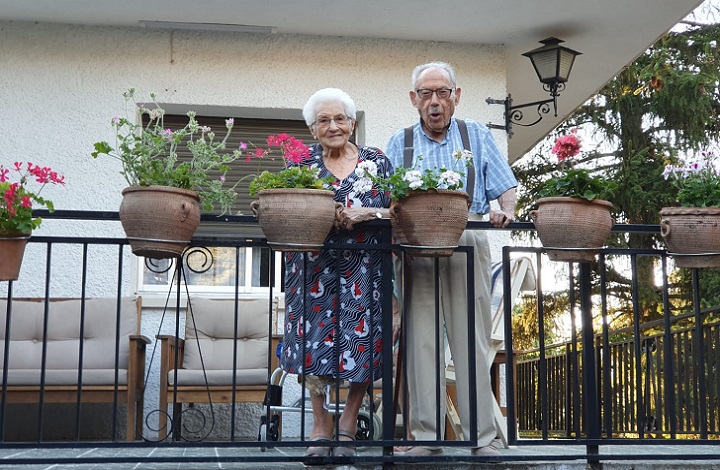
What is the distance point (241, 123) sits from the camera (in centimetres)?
692

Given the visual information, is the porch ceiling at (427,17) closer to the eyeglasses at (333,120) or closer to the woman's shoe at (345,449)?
→ the eyeglasses at (333,120)

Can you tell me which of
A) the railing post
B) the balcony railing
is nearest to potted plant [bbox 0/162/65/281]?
the balcony railing

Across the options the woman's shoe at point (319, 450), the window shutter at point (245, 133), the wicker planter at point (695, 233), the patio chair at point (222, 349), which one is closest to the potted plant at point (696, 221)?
the wicker planter at point (695, 233)

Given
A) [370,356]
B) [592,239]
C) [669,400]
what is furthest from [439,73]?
[669,400]

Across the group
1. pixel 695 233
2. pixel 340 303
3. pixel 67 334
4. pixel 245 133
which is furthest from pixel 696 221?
pixel 67 334

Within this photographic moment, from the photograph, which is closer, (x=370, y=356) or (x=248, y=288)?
(x=370, y=356)

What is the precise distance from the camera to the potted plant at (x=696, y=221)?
406cm

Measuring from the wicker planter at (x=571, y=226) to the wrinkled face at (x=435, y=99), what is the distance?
1.85 ft

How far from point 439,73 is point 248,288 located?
10.1ft

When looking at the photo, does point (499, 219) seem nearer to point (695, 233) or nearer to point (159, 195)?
point (695, 233)

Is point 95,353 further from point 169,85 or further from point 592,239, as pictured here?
point 592,239

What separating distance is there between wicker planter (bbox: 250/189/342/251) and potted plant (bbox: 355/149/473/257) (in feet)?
0.77

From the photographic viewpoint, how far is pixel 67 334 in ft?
19.5

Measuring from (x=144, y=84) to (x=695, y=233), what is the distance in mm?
4030
